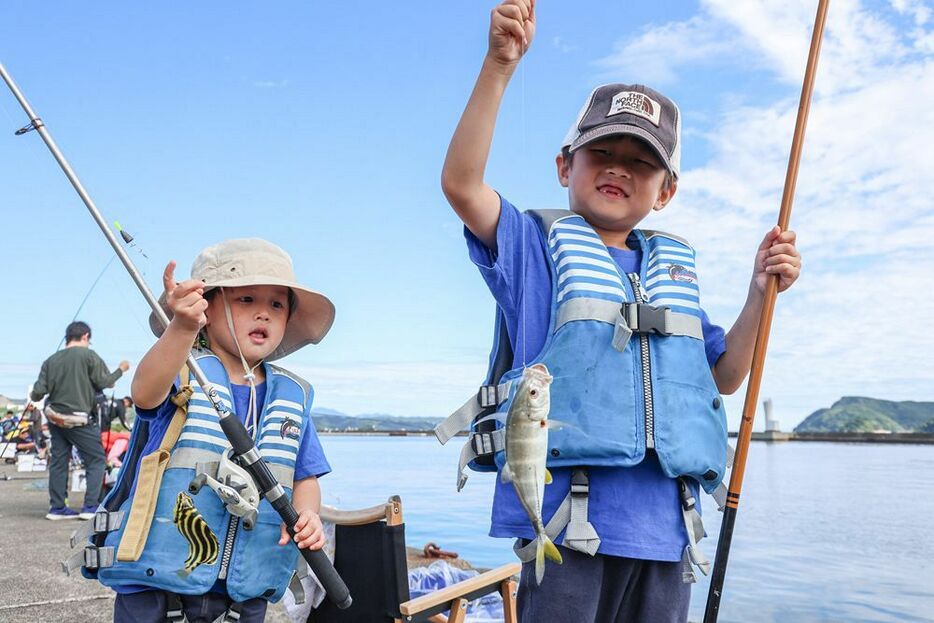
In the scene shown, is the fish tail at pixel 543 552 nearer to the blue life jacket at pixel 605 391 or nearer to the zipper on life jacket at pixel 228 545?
the blue life jacket at pixel 605 391

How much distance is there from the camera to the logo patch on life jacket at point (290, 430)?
2863 mm

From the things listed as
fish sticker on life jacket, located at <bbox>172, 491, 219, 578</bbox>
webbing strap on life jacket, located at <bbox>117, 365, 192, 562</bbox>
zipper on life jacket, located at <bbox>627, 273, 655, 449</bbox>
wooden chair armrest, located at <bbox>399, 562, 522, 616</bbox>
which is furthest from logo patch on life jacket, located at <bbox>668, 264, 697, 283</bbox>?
fish sticker on life jacket, located at <bbox>172, 491, 219, 578</bbox>

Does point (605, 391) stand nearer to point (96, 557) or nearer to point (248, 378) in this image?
point (248, 378)

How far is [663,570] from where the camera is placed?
2.17 meters

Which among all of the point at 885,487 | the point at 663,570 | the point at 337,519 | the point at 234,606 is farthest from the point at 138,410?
the point at 885,487

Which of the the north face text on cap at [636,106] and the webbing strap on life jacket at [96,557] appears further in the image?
the webbing strap on life jacket at [96,557]

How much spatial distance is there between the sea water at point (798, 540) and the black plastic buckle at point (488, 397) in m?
0.46

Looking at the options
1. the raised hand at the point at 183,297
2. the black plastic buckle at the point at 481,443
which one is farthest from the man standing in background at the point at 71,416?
the black plastic buckle at the point at 481,443

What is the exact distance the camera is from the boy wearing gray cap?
2.06m

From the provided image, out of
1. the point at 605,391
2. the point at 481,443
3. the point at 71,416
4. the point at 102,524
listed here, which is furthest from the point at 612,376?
the point at 71,416

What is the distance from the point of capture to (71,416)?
909 centimetres

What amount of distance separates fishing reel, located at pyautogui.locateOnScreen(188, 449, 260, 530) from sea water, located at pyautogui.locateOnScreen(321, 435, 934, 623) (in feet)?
2.63

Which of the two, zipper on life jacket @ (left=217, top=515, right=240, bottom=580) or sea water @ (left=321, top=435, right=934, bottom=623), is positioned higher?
zipper on life jacket @ (left=217, top=515, right=240, bottom=580)

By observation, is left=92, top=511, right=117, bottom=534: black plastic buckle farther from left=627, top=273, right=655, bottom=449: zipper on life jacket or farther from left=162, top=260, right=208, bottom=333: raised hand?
left=627, top=273, right=655, bottom=449: zipper on life jacket
